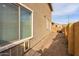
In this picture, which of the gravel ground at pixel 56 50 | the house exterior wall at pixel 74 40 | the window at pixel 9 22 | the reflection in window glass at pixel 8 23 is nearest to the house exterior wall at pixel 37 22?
the gravel ground at pixel 56 50

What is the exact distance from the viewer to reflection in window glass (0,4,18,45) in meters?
2.33

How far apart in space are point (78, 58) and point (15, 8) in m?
1.74

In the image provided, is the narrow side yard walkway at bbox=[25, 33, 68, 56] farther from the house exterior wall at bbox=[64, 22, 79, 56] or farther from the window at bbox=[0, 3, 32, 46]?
the window at bbox=[0, 3, 32, 46]

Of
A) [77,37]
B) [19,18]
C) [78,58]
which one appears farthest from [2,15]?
[77,37]

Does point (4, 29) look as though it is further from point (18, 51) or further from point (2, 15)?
point (18, 51)

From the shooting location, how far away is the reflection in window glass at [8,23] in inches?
91.7

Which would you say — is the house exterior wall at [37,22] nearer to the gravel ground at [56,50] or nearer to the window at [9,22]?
the gravel ground at [56,50]

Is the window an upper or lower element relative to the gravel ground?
upper

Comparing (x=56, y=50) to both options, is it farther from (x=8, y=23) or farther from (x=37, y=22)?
(x=8, y=23)

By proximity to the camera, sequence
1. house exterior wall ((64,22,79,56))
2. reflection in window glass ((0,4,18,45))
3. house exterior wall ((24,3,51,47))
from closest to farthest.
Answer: reflection in window glass ((0,4,18,45)) → house exterior wall ((64,22,79,56)) → house exterior wall ((24,3,51,47))

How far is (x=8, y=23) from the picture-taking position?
252 cm

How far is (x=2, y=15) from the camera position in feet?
7.68

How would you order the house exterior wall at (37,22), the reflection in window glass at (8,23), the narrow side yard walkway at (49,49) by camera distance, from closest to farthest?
1. the reflection in window glass at (8,23)
2. the narrow side yard walkway at (49,49)
3. the house exterior wall at (37,22)

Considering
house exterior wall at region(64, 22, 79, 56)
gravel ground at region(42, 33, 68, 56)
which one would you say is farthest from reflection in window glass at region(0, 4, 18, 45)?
house exterior wall at region(64, 22, 79, 56)
